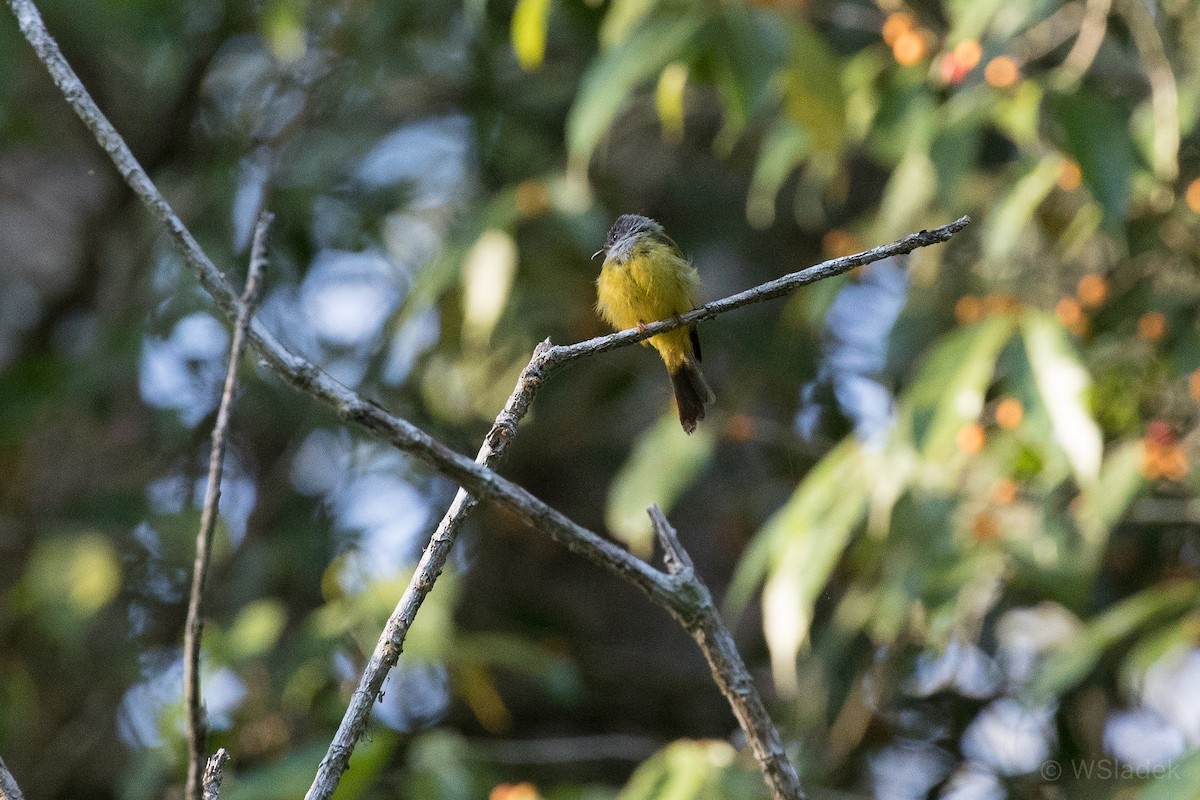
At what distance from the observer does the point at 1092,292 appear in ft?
14.4

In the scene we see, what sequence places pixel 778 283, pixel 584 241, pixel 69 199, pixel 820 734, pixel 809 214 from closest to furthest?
pixel 778 283
pixel 584 241
pixel 820 734
pixel 809 214
pixel 69 199

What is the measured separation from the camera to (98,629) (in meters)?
6.52

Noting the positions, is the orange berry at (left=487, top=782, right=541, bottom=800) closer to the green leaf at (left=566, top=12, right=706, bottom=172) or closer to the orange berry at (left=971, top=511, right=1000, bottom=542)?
the orange berry at (left=971, top=511, right=1000, bottom=542)

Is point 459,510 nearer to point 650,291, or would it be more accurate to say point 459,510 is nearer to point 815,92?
point 650,291

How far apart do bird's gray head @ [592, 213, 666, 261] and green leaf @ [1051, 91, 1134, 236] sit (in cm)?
128

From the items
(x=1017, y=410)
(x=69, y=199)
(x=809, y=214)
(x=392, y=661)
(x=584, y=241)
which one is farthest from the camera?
(x=69, y=199)

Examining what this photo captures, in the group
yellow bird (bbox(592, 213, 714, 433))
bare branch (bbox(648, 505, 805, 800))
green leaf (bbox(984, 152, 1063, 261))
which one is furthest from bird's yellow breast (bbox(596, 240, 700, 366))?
bare branch (bbox(648, 505, 805, 800))

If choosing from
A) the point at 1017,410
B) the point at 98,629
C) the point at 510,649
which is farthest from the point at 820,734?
Answer: the point at 98,629

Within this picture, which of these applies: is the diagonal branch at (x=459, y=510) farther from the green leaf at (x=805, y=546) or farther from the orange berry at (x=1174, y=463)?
the orange berry at (x=1174, y=463)

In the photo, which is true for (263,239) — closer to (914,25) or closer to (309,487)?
(914,25)

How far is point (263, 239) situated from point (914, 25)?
3.42m

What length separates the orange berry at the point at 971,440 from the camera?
13.9 ft

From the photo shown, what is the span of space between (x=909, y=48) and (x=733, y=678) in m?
3.11

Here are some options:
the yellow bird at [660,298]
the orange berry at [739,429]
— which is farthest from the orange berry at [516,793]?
the orange berry at [739,429]
